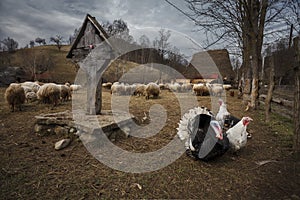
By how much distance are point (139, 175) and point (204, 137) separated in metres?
1.51

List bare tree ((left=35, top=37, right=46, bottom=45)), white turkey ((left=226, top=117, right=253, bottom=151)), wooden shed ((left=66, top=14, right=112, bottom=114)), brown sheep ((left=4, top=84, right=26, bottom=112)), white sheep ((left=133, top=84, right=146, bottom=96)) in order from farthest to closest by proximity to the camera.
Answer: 1. bare tree ((left=35, top=37, right=46, bottom=45))
2. white sheep ((left=133, top=84, right=146, bottom=96))
3. brown sheep ((left=4, top=84, right=26, bottom=112))
4. wooden shed ((left=66, top=14, right=112, bottom=114))
5. white turkey ((left=226, top=117, right=253, bottom=151))

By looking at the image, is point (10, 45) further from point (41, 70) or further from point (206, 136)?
point (206, 136)

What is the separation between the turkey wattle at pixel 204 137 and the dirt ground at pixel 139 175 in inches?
8.7

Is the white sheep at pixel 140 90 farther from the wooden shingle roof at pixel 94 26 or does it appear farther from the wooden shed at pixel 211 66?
the wooden shed at pixel 211 66

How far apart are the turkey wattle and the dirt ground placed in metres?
0.22

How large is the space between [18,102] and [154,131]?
19.8ft

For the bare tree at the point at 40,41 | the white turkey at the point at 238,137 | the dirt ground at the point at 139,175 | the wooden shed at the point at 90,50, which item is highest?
the bare tree at the point at 40,41

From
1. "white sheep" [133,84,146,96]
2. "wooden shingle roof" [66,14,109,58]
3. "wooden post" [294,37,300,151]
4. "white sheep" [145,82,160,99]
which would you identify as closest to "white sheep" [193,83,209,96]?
"white sheep" [145,82,160,99]

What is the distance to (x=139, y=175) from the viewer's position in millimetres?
3223

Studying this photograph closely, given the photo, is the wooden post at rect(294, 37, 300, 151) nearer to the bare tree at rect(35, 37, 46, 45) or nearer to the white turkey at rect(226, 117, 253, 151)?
the white turkey at rect(226, 117, 253, 151)

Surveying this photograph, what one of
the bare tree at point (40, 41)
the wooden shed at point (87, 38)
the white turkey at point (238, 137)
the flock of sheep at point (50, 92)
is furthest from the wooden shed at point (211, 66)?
the bare tree at point (40, 41)

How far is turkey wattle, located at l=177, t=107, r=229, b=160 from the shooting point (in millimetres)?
3672

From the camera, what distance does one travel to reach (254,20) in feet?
31.3

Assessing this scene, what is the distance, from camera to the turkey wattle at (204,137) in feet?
12.0
